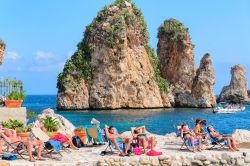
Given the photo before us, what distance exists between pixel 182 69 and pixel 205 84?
677 cm

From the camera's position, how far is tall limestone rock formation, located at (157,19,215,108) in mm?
86938

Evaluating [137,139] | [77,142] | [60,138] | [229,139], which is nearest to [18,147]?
[60,138]

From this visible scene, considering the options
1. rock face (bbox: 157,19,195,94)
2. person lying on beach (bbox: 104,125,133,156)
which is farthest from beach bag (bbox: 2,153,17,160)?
rock face (bbox: 157,19,195,94)

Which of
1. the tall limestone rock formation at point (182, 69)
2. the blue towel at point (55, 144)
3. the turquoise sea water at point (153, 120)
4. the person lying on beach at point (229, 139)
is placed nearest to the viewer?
the blue towel at point (55, 144)

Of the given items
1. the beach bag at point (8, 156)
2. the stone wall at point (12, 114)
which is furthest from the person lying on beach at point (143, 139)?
the stone wall at point (12, 114)

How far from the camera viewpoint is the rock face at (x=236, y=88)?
119 meters

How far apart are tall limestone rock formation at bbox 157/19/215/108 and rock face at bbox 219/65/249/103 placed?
3072cm

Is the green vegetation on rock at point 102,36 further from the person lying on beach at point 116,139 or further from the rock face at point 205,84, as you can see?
the person lying on beach at point 116,139

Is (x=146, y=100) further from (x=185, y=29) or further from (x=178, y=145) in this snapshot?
(x=178, y=145)

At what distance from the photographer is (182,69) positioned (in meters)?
91.6

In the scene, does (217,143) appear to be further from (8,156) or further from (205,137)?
(8,156)

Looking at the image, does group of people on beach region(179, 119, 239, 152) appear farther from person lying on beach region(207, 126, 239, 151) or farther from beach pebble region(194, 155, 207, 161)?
beach pebble region(194, 155, 207, 161)

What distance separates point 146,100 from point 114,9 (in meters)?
16.2

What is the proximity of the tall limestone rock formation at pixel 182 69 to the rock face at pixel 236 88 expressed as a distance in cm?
3072
